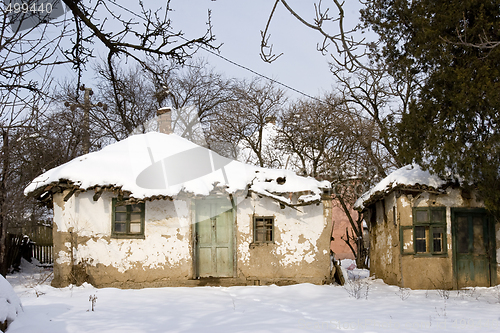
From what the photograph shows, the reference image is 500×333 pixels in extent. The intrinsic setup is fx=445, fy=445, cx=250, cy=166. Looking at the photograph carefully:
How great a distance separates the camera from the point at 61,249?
1112cm

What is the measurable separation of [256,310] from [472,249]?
647 cm

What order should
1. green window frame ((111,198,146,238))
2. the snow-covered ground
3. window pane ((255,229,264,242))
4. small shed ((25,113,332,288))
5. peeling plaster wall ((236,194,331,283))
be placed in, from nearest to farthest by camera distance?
the snow-covered ground
small shed ((25,113,332,288))
green window frame ((111,198,146,238))
peeling plaster wall ((236,194,331,283))
window pane ((255,229,264,242))

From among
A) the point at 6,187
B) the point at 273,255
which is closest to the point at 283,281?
the point at 273,255

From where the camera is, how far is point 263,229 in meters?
11.9

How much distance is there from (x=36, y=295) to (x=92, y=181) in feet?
9.56

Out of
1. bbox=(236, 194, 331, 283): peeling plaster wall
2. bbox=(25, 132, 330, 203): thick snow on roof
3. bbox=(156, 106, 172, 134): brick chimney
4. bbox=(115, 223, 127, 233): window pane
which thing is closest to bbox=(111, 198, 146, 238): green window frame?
bbox=(115, 223, 127, 233): window pane

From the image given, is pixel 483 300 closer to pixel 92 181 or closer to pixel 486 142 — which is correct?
pixel 486 142

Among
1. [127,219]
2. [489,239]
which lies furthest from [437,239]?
[127,219]

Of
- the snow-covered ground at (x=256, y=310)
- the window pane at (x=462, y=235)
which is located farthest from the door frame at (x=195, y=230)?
the window pane at (x=462, y=235)

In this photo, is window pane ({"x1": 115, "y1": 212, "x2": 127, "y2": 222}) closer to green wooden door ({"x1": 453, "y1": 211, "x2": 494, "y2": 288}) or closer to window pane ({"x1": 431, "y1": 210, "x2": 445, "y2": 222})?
window pane ({"x1": 431, "y1": 210, "x2": 445, "y2": 222})

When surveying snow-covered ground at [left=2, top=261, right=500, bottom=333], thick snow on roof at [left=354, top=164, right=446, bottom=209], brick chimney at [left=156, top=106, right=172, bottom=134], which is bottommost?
snow-covered ground at [left=2, top=261, right=500, bottom=333]

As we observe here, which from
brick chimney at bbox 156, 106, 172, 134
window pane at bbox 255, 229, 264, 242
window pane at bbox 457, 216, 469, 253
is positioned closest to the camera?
window pane at bbox 457, 216, 469, 253

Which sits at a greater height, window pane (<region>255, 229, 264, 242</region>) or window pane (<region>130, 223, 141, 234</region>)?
window pane (<region>130, 223, 141, 234</region>)

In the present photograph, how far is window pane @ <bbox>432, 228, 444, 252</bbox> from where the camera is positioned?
37.5 ft
